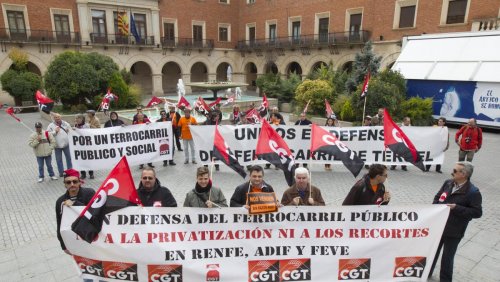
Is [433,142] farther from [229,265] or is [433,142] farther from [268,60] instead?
[268,60]

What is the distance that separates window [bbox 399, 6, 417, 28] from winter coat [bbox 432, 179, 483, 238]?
2464cm

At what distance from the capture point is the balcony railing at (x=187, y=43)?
34.2 metres

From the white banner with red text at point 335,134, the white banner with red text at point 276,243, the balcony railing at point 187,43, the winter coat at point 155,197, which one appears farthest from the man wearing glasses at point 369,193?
the balcony railing at point 187,43

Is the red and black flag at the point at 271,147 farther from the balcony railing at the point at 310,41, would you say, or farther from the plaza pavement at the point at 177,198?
the balcony railing at the point at 310,41

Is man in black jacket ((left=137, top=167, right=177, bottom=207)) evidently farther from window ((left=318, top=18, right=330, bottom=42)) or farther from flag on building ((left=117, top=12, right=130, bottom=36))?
flag on building ((left=117, top=12, right=130, bottom=36))

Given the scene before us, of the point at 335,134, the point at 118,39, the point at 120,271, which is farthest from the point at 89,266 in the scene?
the point at 118,39

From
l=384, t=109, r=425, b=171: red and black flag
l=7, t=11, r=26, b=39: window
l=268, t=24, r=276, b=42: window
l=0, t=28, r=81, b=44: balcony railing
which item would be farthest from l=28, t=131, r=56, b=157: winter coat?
l=268, t=24, r=276, b=42: window

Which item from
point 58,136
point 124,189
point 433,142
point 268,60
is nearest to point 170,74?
point 268,60

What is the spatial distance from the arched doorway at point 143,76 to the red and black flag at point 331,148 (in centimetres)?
3465

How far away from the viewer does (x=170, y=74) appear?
130 ft

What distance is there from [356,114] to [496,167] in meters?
7.06

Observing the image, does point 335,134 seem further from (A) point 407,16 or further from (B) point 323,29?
(B) point 323,29

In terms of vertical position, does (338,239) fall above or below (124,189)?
below

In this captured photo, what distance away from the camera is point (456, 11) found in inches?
877
